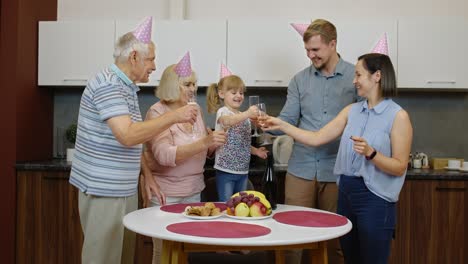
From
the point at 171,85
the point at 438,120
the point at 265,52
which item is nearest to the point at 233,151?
the point at 171,85

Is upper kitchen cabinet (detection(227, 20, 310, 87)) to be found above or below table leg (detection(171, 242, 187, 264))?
above

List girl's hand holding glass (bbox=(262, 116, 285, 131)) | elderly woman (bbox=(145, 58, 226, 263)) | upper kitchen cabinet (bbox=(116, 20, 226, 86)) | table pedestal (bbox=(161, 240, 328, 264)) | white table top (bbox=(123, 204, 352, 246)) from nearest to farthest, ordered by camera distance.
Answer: white table top (bbox=(123, 204, 352, 246)), table pedestal (bbox=(161, 240, 328, 264)), elderly woman (bbox=(145, 58, 226, 263)), girl's hand holding glass (bbox=(262, 116, 285, 131)), upper kitchen cabinet (bbox=(116, 20, 226, 86))

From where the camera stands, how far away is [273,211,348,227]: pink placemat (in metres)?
1.92

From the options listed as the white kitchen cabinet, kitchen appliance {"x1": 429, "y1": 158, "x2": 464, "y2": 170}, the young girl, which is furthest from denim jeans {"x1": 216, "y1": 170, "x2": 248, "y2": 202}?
kitchen appliance {"x1": 429, "y1": 158, "x2": 464, "y2": 170}

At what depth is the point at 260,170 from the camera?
10.9 ft

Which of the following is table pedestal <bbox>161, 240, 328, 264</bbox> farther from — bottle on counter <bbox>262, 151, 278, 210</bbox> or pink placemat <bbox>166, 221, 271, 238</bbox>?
bottle on counter <bbox>262, 151, 278, 210</bbox>

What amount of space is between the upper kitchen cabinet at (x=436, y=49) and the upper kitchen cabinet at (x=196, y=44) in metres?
1.28

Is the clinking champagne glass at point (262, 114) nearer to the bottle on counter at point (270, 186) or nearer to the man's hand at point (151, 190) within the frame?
the bottle on counter at point (270, 186)

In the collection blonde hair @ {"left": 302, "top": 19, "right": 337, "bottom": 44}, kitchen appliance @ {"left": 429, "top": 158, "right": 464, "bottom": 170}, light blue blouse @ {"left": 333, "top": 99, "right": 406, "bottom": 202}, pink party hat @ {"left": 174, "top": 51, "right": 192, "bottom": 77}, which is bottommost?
kitchen appliance @ {"left": 429, "top": 158, "right": 464, "bottom": 170}

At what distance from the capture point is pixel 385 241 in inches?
83.0

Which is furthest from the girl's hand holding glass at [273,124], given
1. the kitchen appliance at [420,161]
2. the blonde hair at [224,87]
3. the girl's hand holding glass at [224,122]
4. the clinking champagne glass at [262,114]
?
the kitchen appliance at [420,161]

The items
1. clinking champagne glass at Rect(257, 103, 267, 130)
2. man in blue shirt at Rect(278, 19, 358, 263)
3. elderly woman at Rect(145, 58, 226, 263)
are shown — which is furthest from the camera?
man in blue shirt at Rect(278, 19, 358, 263)

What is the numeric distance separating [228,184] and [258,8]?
1.77 metres

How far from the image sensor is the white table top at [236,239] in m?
1.63
